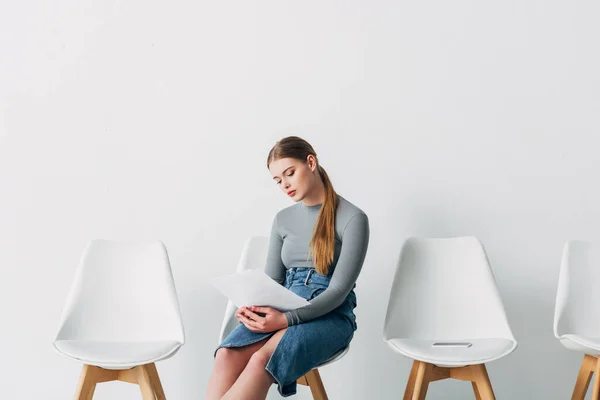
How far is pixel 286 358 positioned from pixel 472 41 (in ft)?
4.50

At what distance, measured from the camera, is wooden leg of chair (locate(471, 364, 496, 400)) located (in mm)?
1972

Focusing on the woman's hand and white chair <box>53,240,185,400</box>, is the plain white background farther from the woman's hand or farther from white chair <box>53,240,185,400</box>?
the woman's hand

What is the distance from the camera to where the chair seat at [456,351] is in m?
1.88

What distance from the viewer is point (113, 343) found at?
6.93 ft

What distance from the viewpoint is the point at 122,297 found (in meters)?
2.24

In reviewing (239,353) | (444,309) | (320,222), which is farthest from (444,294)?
(239,353)

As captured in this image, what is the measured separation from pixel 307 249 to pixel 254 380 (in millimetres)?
444

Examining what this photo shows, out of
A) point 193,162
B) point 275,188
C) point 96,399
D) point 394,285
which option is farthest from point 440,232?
point 96,399

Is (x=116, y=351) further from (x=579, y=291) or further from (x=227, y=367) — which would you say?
(x=579, y=291)

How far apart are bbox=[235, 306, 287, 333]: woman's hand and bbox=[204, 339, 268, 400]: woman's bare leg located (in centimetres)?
7

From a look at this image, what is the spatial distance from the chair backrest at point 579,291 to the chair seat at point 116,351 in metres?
1.18

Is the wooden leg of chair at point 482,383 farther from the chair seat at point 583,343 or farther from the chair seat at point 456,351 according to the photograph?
the chair seat at point 583,343

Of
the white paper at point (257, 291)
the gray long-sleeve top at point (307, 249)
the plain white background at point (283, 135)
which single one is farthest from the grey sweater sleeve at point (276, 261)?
the plain white background at point (283, 135)

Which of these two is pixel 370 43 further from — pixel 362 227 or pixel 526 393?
pixel 526 393
